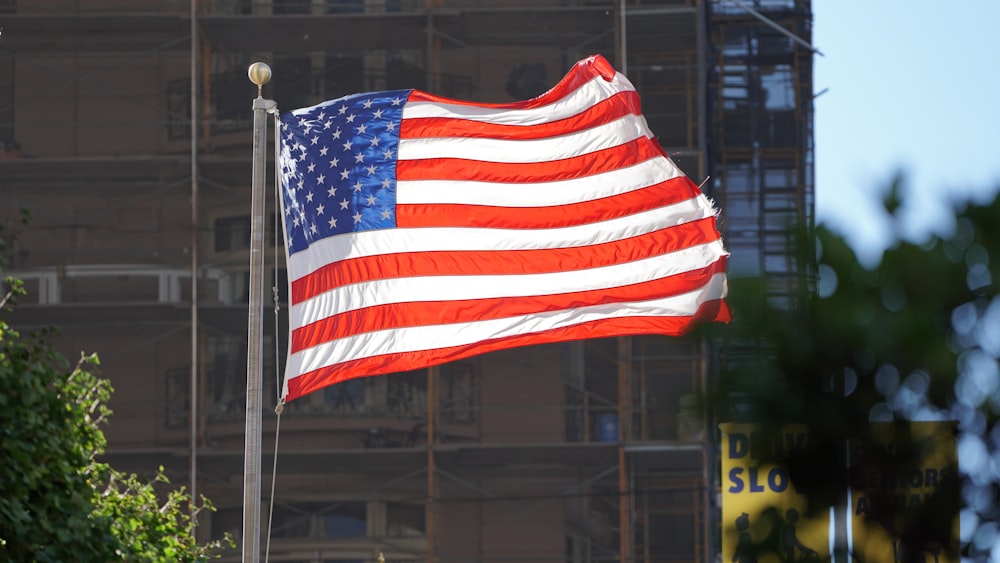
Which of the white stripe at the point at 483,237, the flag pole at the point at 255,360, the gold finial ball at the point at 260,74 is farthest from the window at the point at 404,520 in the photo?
the gold finial ball at the point at 260,74

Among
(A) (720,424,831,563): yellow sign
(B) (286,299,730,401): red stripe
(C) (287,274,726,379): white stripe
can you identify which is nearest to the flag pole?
(B) (286,299,730,401): red stripe

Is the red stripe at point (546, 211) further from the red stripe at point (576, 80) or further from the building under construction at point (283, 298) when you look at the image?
the building under construction at point (283, 298)

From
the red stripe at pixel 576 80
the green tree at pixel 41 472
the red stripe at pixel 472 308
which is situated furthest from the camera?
the red stripe at pixel 576 80

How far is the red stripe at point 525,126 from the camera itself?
12.5 meters

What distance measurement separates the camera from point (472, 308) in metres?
12.0

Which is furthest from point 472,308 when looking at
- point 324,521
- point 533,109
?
point 324,521

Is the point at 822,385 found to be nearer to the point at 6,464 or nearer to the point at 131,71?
the point at 6,464

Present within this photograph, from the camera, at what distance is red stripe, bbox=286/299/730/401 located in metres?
11.4

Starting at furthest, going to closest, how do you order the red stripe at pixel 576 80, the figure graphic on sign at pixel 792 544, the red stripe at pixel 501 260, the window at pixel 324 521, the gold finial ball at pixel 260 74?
1. the window at pixel 324 521
2. the red stripe at pixel 576 80
3. the red stripe at pixel 501 260
4. the gold finial ball at pixel 260 74
5. the figure graphic on sign at pixel 792 544

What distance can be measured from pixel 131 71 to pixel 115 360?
183 inches

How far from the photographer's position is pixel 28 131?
91.4 feet

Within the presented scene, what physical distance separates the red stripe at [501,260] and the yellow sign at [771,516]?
7.93m

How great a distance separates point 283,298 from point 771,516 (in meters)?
25.1

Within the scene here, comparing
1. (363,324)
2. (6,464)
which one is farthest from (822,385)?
(363,324)
